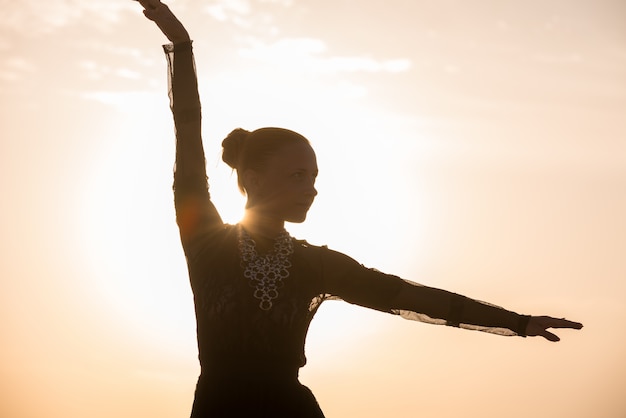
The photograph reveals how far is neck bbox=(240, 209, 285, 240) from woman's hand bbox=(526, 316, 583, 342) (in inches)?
65.6

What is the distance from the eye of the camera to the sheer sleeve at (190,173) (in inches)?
248

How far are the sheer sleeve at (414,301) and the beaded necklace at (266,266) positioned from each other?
11.1 inches

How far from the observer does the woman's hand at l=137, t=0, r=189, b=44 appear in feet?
21.0

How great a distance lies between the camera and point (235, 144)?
257 inches

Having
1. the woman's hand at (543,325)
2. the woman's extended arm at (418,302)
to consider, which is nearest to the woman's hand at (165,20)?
the woman's extended arm at (418,302)

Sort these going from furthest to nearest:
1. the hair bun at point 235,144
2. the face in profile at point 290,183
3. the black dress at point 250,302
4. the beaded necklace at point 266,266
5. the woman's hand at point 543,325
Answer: the hair bun at point 235,144, the woman's hand at point 543,325, the face in profile at point 290,183, the beaded necklace at point 266,266, the black dress at point 250,302

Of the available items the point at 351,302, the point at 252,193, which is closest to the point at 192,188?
the point at 252,193

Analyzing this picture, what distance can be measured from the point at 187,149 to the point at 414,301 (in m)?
1.69

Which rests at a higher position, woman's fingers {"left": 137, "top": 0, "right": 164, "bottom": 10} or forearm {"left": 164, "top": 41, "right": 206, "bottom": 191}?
woman's fingers {"left": 137, "top": 0, "right": 164, "bottom": 10}

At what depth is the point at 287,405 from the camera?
603cm

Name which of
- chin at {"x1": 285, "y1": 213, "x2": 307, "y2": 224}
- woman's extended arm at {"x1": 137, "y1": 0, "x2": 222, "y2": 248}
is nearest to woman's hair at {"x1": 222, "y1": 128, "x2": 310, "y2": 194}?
woman's extended arm at {"x1": 137, "y1": 0, "x2": 222, "y2": 248}

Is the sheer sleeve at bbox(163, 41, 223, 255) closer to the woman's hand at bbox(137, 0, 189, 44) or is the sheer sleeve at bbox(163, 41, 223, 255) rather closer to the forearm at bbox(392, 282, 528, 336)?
the woman's hand at bbox(137, 0, 189, 44)

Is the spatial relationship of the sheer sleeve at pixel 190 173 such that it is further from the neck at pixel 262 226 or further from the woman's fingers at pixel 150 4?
the woman's fingers at pixel 150 4

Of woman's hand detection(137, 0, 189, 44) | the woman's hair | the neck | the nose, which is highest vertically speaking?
woman's hand detection(137, 0, 189, 44)
